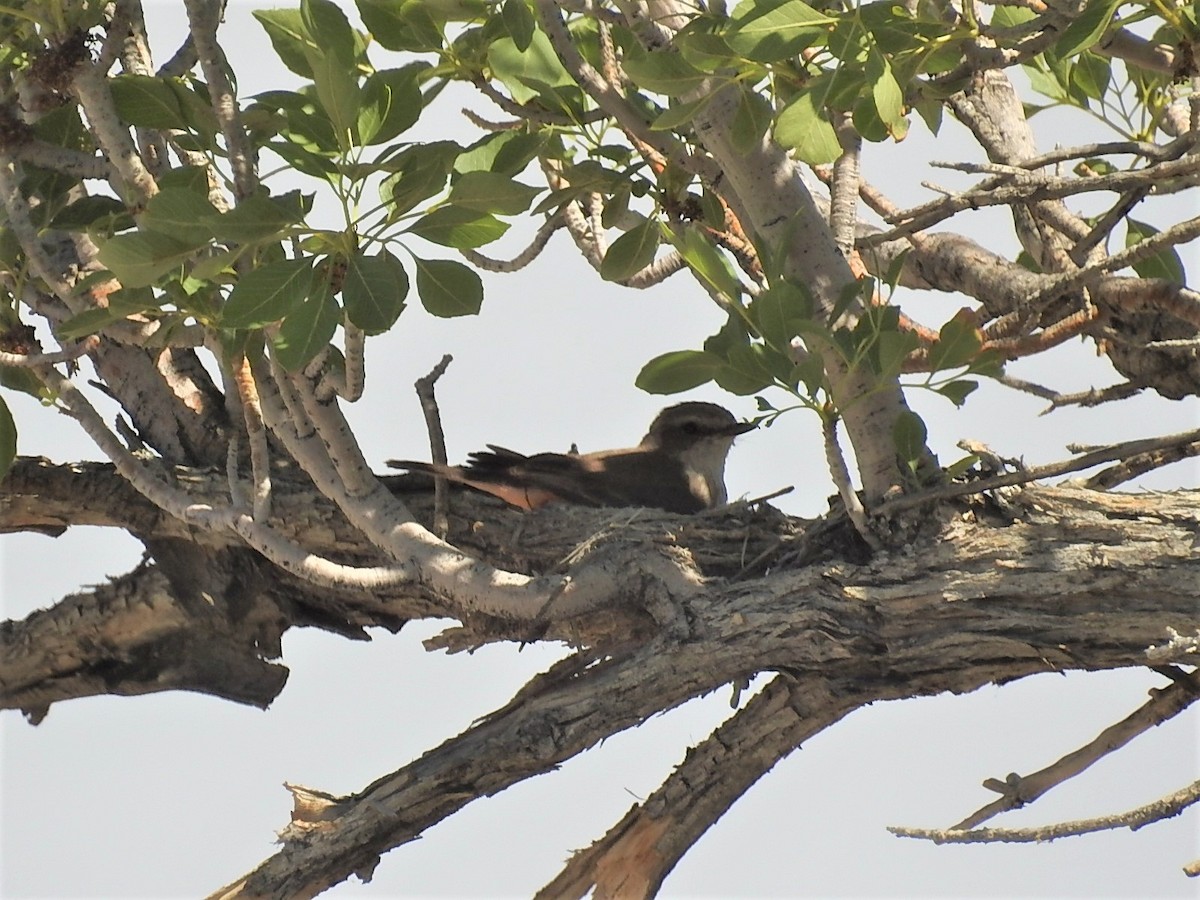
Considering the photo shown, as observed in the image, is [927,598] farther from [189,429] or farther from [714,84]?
[189,429]

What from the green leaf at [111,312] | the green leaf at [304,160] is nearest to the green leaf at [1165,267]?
the green leaf at [304,160]

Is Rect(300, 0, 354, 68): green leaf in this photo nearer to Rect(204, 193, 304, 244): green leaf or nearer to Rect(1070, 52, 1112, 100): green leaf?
Rect(204, 193, 304, 244): green leaf

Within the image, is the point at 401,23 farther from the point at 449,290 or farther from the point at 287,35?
the point at 449,290

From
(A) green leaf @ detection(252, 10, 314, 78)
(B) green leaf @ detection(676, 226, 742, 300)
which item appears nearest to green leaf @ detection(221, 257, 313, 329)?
(A) green leaf @ detection(252, 10, 314, 78)

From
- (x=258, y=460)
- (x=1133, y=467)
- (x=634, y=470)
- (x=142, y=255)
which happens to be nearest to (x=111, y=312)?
(x=142, y=255)

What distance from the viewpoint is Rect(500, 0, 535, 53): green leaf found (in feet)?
11.0

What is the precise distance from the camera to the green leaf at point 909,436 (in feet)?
12.3

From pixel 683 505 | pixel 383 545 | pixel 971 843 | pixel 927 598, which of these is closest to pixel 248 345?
pixel 383 545

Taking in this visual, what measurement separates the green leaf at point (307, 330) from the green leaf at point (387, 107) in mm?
354

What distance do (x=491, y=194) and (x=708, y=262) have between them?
0.55 m

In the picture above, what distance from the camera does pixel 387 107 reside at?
3.17 m

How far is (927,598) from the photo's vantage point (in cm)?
365

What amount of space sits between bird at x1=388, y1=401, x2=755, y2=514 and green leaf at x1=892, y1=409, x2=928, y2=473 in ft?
4.76

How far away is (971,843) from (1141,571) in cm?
82
